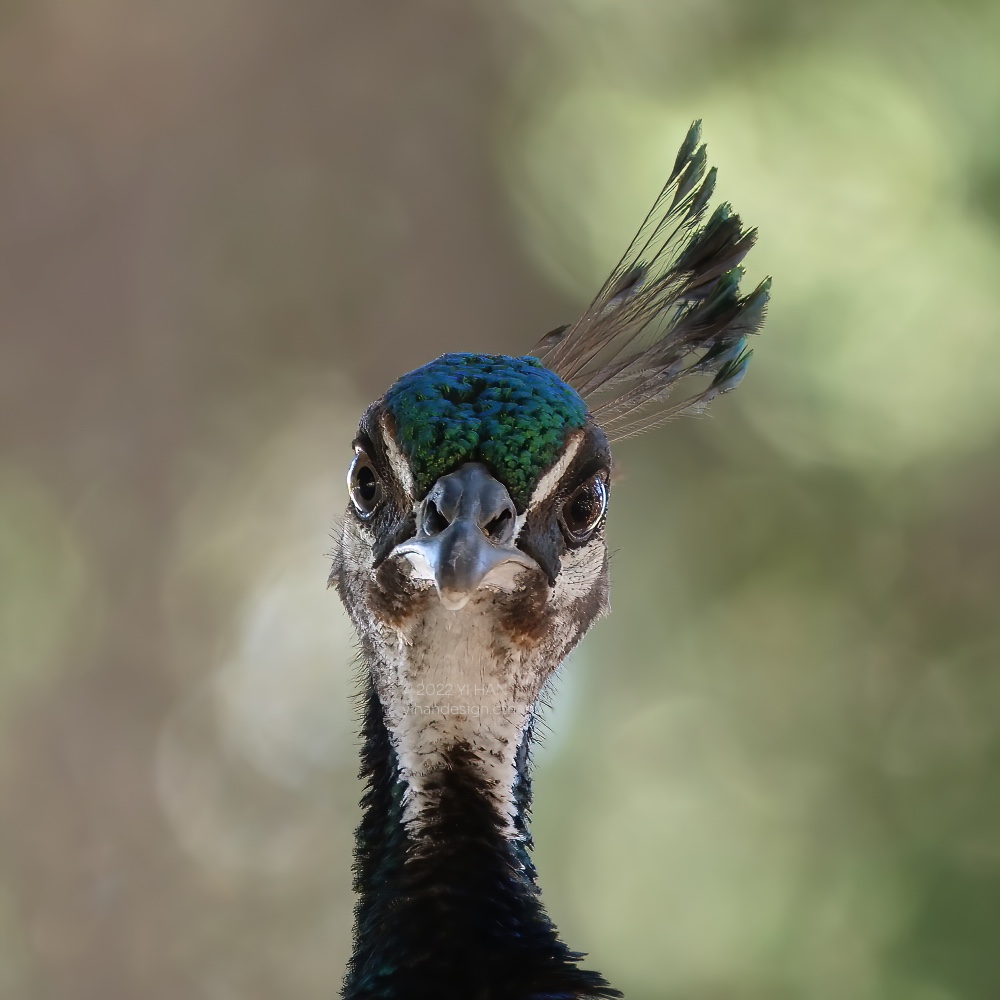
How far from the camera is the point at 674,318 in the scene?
5.92 feet

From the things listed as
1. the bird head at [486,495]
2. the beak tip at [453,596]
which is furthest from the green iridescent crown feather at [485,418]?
the beak tip at [453,596]

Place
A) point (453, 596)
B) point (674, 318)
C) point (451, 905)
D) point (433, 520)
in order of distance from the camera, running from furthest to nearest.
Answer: point (674, 318) → point (451, 905) → point (433, 520) → point (453, 596)

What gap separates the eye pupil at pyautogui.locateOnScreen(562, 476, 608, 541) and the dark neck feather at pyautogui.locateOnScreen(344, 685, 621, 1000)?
0.88 ft

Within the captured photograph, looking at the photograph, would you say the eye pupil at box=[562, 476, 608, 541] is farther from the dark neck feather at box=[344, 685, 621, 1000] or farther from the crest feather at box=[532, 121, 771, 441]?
the crest feather at box=[532, 121, 771, 441]

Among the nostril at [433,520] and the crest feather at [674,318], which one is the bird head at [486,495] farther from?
the crest feather at [674,318]

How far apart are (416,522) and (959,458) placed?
298 cm

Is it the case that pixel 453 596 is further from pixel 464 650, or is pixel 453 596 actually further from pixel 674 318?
pixel 674 318

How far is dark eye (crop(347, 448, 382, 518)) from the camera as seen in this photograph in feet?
4.51

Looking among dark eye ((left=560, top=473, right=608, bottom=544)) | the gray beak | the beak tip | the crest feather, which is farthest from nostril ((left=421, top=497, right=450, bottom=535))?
the crest feather

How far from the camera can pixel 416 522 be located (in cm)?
126

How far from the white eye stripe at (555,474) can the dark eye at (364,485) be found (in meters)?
0.18

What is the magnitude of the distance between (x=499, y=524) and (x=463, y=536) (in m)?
0.09

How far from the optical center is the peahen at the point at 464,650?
124cm

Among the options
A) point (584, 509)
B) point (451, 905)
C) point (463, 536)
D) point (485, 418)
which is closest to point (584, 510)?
point (584, 509)
